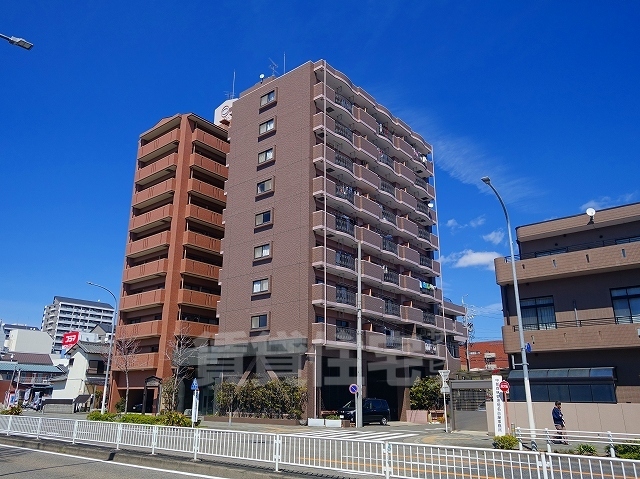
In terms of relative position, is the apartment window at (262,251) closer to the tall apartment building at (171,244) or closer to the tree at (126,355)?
the tall apartment building at (171,244)

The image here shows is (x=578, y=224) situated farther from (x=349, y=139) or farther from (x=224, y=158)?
(x=224, y=158)

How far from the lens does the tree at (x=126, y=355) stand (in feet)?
127

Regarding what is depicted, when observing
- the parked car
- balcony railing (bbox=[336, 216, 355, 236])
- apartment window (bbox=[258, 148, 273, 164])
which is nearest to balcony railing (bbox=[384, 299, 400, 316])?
balcony railing (bbox=[336, 216, 355, 236])

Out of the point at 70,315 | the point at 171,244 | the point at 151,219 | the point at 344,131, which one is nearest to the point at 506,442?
the point at 344,131

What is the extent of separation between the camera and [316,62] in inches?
1518

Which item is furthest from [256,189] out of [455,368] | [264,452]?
[264,452]

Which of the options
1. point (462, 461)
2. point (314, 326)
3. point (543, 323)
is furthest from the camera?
point (314, 326)

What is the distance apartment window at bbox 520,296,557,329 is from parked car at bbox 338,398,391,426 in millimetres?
11423

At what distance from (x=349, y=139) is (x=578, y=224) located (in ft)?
61.9

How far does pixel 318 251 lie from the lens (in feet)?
110

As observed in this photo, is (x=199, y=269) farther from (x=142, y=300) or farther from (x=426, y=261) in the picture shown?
(x=426, y=261)

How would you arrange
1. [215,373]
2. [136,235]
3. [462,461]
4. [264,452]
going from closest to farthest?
[462,461] → [264,452] → [215,373] → [136,235]

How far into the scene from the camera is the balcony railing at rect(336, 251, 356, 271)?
116ft

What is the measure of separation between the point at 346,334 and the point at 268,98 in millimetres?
19606
